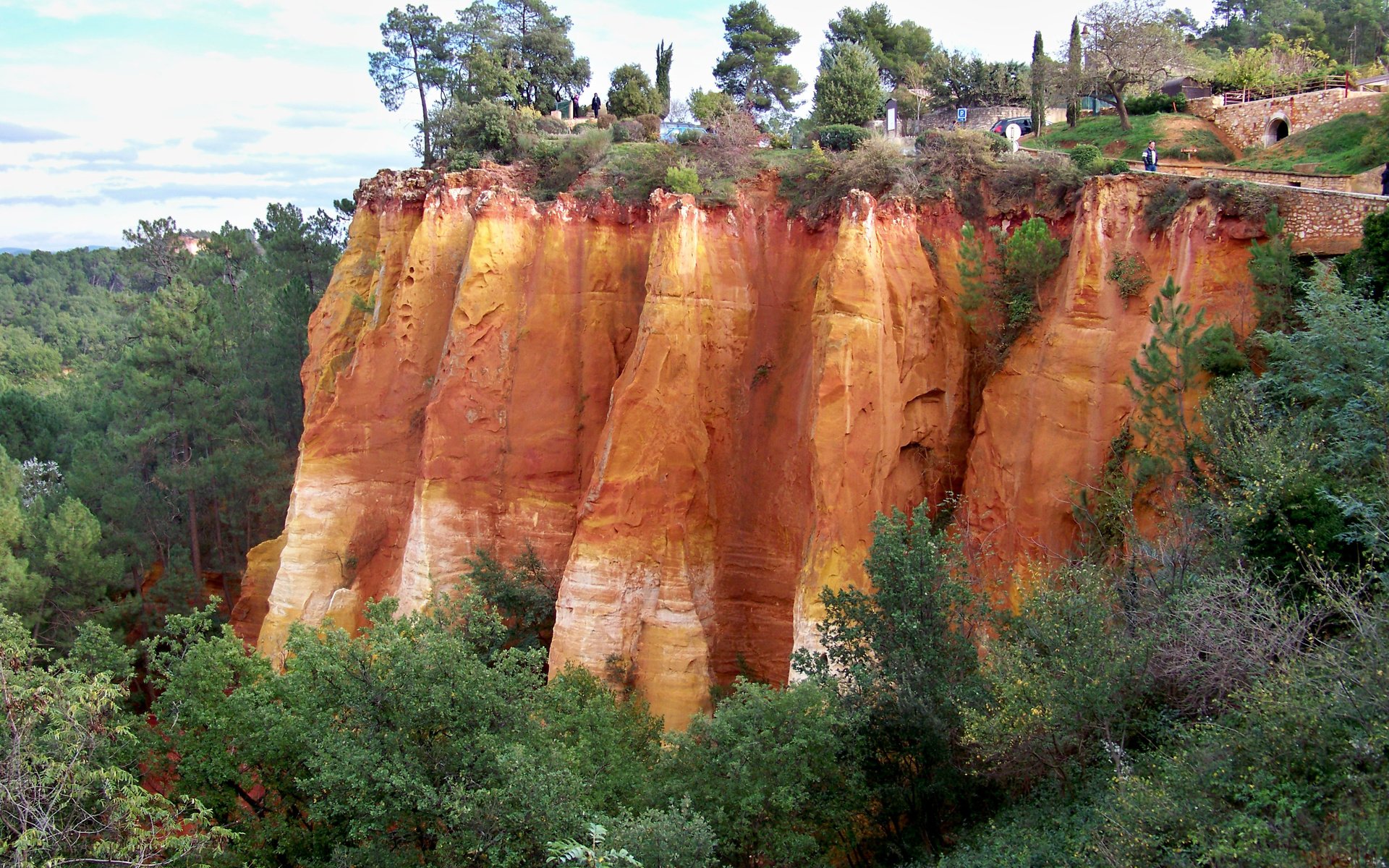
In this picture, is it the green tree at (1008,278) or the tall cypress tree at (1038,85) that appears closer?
the green tree at (1008,278)

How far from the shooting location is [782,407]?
696 inches

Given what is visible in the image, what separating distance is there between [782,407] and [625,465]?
3.02 meters

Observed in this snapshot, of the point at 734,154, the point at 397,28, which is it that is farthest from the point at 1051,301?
the point at 397,28

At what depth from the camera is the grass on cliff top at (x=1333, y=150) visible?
58.9 ft

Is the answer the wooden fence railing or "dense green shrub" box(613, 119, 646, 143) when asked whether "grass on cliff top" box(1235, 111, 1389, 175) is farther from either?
"dense green shrub" box(613, 119, 646, 143)

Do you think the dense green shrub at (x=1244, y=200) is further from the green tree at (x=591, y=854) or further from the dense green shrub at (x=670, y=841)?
the green tree at (x=591, y=854)

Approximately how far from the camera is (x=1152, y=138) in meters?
23.0

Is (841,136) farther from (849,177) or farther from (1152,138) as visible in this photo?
(1152,138)

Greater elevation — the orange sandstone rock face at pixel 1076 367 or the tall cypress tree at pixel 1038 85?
the tall cypress tree at pixel 1038 85

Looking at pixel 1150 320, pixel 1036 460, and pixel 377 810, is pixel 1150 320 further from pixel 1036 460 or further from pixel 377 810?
pixel 377 810

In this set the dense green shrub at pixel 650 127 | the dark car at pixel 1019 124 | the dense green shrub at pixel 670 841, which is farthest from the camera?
the dark car at pixel 1019 124

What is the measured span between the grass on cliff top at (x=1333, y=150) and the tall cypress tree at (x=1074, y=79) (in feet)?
19.1

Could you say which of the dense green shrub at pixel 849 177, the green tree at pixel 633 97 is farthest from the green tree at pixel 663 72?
the dense green shrub at pixel 849 177

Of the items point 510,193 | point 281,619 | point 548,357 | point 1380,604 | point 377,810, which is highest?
point 510,193
